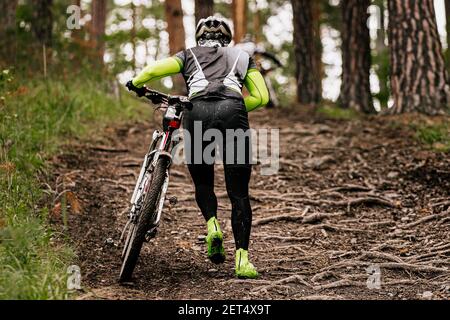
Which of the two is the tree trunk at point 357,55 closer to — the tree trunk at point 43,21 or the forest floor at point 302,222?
the forest floor at point 302,222

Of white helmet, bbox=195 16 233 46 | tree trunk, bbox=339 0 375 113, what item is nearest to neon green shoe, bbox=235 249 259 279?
white helmet, bbox=195 16 233 46

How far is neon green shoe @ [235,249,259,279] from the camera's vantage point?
201 inches

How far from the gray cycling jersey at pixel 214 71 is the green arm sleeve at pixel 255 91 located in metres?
0.09

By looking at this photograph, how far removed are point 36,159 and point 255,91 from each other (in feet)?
10.4

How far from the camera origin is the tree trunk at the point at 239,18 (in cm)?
2198

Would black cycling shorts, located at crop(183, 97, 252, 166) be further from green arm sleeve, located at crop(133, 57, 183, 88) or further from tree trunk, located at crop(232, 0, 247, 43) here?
tree trunk, located at crop(232, 0, 247, 43)

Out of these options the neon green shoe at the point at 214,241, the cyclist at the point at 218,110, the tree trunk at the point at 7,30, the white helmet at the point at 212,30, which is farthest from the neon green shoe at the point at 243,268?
the tree trunk at the point at 7,30

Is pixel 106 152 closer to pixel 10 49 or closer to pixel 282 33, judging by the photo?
pixel 10 49

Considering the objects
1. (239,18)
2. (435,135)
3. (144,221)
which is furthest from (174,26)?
(144,221)

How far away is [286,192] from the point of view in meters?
8.53

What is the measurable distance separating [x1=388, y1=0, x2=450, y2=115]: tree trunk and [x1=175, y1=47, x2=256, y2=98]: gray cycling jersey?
5915mm

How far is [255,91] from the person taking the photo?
5.41 meters

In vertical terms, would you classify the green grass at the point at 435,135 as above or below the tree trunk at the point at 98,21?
below
